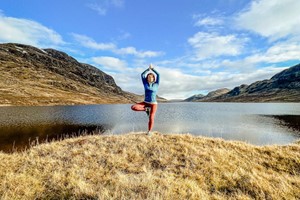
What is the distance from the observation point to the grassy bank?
7238 mm

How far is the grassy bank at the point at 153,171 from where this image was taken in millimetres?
7238

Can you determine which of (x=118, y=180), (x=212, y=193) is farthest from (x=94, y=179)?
(x=212, y=193)

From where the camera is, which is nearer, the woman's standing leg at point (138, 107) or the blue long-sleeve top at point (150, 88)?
the blue long-sleeve top at point (150, 88)

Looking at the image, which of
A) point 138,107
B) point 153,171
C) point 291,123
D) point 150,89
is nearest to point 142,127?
point 138,107

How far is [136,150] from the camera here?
1222cm

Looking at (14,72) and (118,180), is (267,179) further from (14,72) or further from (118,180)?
(14,72)

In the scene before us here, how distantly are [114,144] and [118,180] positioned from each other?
5.36 meters

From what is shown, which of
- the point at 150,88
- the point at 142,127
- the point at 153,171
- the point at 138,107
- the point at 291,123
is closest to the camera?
the point at 153,171

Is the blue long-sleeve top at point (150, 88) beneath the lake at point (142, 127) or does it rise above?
above

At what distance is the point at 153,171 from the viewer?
9.52m

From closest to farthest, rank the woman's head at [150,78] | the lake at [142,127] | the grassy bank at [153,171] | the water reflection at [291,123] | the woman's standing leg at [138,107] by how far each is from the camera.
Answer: the grassy bank at [153,171] < the woman's head at [150,78] < the woman's standing leg at [138,107] < the lake at [142,127] < the water reflection at [291,123]

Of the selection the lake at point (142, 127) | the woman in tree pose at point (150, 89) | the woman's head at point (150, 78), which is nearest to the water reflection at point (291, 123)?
the lake at point (142, 127)

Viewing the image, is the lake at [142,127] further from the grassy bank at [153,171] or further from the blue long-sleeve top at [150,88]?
the blue long-sleeve top at [150,88]

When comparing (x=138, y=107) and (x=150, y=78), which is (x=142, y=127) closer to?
(x=138, y=107)
